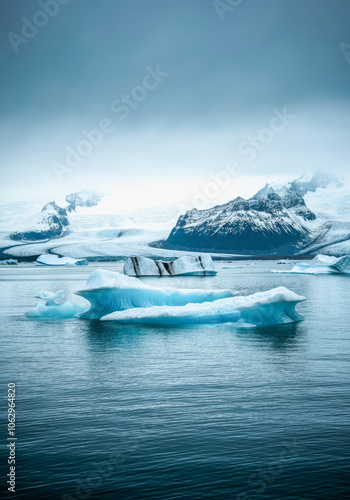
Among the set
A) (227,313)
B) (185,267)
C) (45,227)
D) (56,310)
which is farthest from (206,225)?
(227,313)

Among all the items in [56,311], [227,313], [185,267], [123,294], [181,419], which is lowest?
[181,419]

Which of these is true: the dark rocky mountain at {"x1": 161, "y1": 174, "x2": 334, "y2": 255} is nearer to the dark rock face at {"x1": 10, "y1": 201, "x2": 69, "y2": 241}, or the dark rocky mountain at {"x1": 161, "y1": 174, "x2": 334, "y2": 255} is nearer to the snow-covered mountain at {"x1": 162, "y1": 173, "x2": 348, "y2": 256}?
the snow-covered mountain at {"x1": 162, "y1": 173, "x2": 348, "y2": 256}

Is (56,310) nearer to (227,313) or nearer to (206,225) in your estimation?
(227,313)

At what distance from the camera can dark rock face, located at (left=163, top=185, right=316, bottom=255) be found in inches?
6540

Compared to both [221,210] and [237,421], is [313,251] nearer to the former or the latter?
[221,210]

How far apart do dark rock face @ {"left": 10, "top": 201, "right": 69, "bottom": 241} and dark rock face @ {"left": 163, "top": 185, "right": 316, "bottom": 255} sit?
1550 inches

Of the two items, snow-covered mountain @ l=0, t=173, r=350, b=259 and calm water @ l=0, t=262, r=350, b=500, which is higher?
snow-covered mountain @ l=0, t=173, r=350, b=259

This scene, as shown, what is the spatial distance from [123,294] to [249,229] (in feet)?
496

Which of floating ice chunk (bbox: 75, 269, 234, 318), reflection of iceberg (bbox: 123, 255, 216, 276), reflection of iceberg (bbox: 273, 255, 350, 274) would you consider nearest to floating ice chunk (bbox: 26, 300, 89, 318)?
floating ice chunk (bbox: 75, 269, 234, 318)

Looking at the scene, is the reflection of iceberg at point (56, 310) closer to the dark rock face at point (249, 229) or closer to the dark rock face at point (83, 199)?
the dark rock face at point (249, 229)

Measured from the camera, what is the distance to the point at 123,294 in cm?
1809

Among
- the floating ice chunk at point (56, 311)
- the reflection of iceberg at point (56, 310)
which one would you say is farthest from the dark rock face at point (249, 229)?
the floating ice chunk at point (56, 311)

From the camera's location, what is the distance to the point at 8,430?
6.75 m

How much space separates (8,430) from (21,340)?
24.5ft
